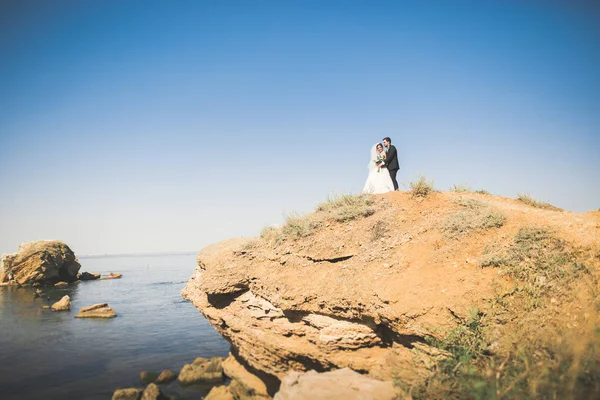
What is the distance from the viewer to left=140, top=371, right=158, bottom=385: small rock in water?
39.0ft

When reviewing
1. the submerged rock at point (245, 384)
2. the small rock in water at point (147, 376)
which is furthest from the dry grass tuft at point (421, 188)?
the small rock in water at point (147, 376)

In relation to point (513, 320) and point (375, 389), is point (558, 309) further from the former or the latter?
point (375, 389)

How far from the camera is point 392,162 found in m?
10.6

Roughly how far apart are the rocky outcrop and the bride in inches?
266

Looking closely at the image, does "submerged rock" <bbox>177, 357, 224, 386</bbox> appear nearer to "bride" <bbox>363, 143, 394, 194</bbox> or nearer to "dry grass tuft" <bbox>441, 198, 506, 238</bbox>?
"bride" <bbox>363, 143, 394, 194</bbox>

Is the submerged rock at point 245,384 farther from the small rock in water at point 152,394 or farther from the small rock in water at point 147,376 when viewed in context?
the small rock in water at point 147,376

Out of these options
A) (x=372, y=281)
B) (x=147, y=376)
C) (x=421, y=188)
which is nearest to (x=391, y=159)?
(x=421, y=188)

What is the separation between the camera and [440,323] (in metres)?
4.70

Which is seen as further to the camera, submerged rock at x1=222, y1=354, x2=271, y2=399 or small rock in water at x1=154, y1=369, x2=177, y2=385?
small rock in water at x1=154, y1=369, x2=177, y2=385

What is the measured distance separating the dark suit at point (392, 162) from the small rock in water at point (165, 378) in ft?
38.8

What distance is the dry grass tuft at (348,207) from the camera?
8.04 meters

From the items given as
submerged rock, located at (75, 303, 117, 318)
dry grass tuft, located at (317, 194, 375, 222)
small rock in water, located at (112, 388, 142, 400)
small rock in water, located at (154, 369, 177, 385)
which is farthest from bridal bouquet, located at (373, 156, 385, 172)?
submerged rock, located at (75, 303, 117, 318)

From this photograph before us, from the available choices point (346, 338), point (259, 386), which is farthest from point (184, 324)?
→ point (346, 338)

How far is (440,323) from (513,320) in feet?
3.24
